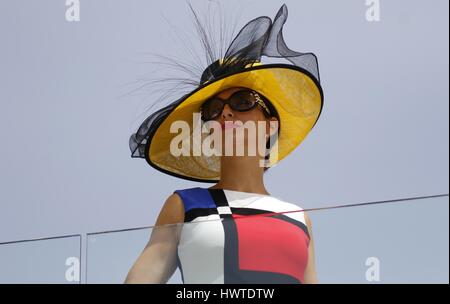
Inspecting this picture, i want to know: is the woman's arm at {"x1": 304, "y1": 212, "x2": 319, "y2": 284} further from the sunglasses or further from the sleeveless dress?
the sunglasses

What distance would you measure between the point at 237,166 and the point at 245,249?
1.86 ft

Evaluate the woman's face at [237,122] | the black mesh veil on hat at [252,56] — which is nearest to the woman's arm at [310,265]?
the woman's face at [237,122]

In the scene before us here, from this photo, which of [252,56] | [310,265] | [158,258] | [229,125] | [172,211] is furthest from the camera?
[252,56]

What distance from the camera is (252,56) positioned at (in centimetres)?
224

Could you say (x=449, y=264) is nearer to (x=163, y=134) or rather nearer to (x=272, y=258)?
(x=272, y=258)

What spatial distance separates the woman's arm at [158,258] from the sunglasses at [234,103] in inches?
22.3

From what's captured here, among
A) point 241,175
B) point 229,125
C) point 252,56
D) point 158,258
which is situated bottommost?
point 158,258

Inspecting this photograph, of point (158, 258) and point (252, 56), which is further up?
point (252, 56)

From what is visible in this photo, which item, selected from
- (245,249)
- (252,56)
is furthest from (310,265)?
(252,56)

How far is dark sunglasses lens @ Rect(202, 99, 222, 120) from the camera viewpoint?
7.14 feet

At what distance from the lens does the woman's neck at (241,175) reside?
214 cm

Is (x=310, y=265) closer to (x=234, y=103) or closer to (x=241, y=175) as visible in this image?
(x=241, y=175)

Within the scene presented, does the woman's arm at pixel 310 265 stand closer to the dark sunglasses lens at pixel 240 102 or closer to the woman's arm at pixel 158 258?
the woman's arm at pixel 158 258
